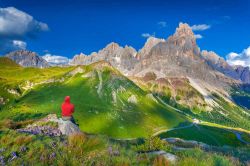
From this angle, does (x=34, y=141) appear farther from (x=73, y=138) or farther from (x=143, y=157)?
(x=143, y=157)

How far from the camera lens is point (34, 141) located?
13.8 meters

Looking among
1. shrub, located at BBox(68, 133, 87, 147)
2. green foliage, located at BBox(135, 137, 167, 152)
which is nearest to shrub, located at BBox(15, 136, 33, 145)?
shrub, located at BBox(68, 133, 87, 147)

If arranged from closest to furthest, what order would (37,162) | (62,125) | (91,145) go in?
(37,162), (91,145), (62,125)

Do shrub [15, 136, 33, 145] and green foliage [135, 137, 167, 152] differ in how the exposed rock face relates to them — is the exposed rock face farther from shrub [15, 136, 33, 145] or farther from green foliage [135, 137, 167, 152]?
shrub [15, 136, 33, 145]

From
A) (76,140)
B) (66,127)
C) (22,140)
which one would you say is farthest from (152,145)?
(66,127)

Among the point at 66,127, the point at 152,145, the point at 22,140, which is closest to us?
the point at 22,140

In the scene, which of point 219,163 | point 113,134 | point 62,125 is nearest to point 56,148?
point 219,163

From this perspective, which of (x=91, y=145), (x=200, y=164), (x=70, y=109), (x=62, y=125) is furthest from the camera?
(x=70, y=109)

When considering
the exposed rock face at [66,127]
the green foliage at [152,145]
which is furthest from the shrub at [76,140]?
the exposed rock face at [66,127]

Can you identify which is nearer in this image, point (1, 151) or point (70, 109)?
point (1, 151)

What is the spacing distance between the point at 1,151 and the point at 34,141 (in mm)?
2088

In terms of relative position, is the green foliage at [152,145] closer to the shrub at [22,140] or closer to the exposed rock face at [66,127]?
the shrub at [22,140]

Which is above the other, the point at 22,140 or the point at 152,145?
the point at 22,140

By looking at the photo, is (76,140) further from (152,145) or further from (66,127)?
(66,127)
